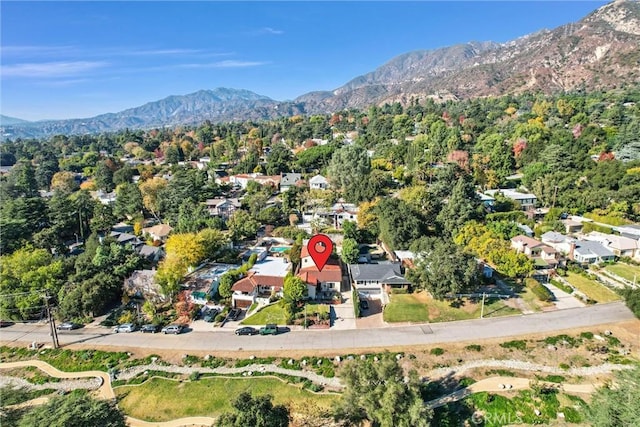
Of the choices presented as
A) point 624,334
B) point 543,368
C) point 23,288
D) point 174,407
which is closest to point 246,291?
point 174,407

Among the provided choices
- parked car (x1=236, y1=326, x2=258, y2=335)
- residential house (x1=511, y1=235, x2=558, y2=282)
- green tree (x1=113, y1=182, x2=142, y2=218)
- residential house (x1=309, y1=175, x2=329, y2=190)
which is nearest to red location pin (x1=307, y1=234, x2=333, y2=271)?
parked car (x1=236, y1=326, x2=258, y2=335)

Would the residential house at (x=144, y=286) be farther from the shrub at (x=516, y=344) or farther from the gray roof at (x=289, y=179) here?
the gray roof at (x=289, y=179)

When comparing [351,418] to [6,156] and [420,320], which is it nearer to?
[420,320]

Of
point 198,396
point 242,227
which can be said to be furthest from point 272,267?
point 198,396

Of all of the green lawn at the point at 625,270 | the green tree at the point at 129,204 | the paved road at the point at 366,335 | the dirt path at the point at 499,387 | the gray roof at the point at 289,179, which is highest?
the gray roof at the point at 289,179

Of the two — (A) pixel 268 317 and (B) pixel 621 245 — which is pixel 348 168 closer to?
(A) pixel 268 317

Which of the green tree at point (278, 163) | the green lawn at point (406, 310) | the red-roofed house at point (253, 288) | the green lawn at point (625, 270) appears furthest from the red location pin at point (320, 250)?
the green tree at point (278, 163)

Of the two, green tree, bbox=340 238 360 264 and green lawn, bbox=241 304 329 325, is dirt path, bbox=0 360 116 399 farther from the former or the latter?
green tree, bbox=340 238 360 264
